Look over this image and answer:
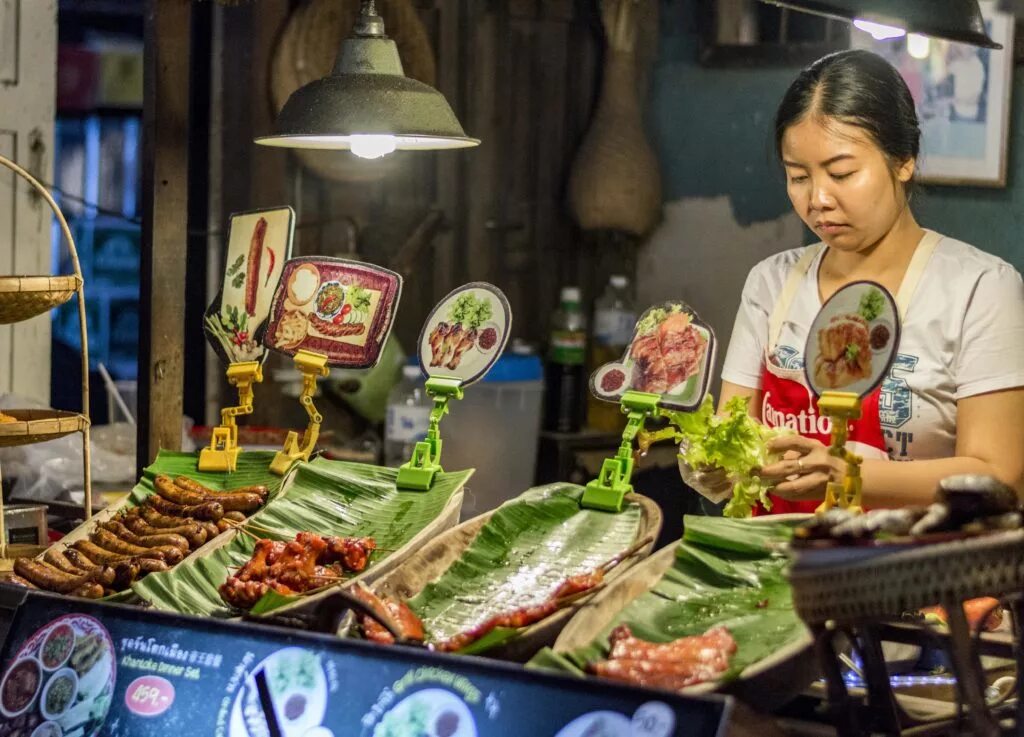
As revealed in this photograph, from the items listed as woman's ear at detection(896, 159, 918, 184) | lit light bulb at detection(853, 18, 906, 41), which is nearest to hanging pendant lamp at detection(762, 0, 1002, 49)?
lit light bulb at detection(853, 18, 906, 41)

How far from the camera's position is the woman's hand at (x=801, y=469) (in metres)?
2.51

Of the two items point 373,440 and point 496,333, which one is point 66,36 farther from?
point 496,333

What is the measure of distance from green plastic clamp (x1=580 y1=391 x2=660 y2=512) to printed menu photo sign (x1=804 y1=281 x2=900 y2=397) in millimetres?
387

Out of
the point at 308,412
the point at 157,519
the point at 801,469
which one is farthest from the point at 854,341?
the point at 157,519

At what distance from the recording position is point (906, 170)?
118 inches

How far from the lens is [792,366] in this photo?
315 cm

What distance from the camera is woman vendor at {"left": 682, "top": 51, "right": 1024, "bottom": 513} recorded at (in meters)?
2.87

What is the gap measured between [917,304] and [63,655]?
193 cm

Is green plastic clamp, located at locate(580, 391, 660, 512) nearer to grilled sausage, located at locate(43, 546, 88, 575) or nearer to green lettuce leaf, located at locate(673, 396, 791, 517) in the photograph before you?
green lettuce leaf, located at locate(673, 396, 791, 517)

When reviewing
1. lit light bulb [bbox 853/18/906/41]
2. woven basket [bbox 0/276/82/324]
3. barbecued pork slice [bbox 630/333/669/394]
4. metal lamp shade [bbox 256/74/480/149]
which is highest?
lit light bulb [bbox 853/18/906/41]

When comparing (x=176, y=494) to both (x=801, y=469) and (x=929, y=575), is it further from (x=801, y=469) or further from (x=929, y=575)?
(x=929, y=575)

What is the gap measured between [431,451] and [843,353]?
1.04m

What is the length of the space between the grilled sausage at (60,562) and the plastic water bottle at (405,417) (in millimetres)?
2576

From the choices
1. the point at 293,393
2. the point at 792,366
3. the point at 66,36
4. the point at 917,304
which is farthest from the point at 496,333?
the point at 66,36
